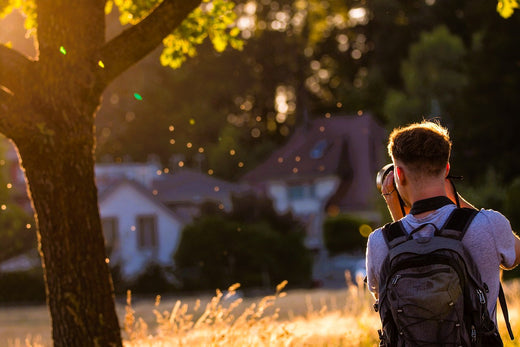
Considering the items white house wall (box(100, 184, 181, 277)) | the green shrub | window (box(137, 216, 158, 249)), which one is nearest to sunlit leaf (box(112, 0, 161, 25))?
the green shrub

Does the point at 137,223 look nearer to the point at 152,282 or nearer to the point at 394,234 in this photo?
the point at 152,282

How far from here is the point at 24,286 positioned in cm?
3859

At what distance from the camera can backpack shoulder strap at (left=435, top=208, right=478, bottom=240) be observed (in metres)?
4.00

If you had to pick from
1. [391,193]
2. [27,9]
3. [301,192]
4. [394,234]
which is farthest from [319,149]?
[394,234]

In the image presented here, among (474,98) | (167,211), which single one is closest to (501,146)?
(474,98)

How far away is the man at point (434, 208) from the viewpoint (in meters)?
3.98

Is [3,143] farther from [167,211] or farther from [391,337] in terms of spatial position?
[391,337]

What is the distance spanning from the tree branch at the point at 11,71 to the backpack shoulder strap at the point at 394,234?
3.73 meters

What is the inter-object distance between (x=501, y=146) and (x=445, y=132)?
36108 millimetres

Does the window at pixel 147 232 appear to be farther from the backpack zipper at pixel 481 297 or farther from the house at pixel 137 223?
the backpack zipper at pixel 481 297

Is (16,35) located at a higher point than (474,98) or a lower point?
higher

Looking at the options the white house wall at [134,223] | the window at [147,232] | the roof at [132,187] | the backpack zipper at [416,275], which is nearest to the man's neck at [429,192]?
the backpack zipper at [416,275]

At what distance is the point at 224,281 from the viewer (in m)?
39.0

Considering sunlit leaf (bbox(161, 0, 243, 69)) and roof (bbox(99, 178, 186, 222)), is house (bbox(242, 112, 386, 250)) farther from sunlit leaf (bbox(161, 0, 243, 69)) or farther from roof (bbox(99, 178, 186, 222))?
sunlit leaf (bbox(161, 0, 243, 69))
